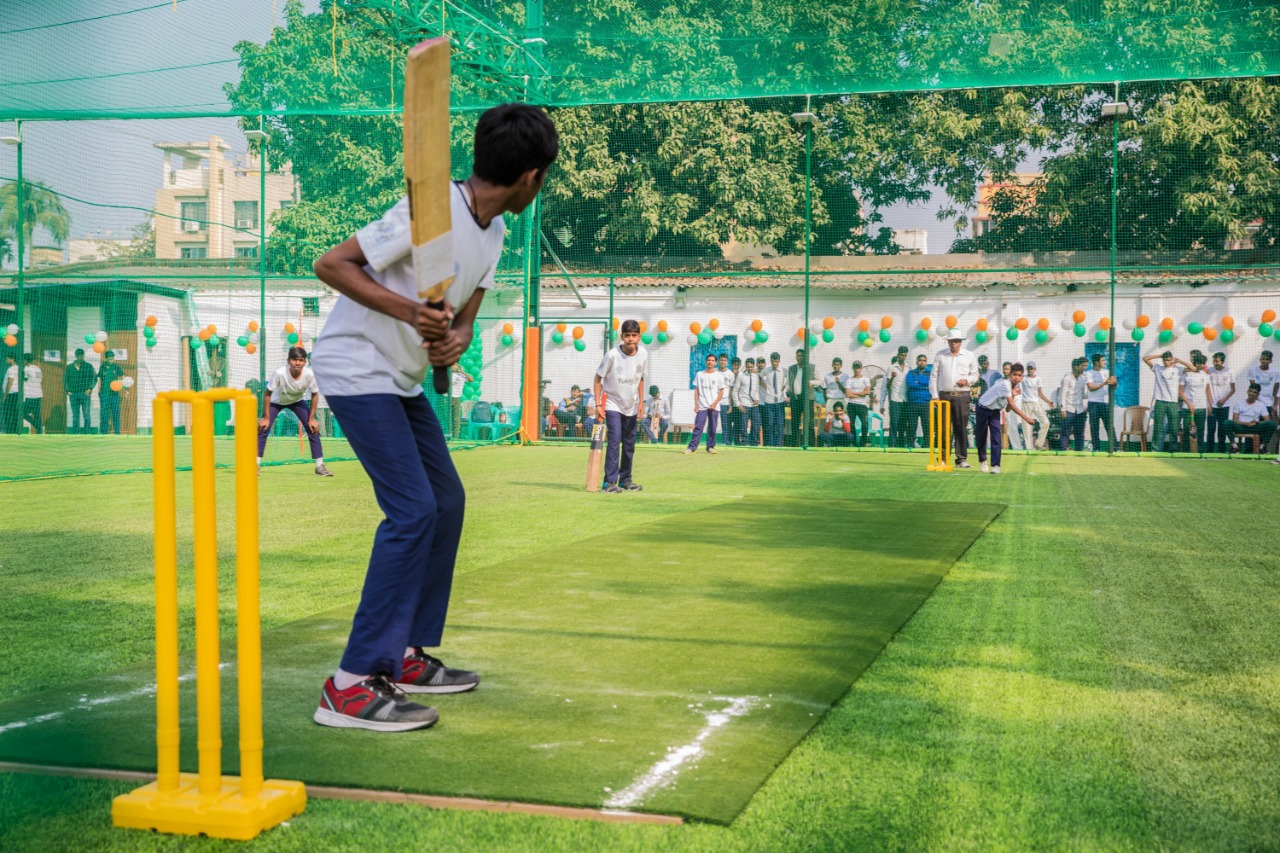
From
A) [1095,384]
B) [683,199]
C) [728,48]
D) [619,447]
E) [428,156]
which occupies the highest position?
[728,48]

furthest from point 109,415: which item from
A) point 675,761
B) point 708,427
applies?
point 675,761

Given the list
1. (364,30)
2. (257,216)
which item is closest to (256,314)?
(257,216)

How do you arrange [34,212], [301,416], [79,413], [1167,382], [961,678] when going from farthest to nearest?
[1167,382]
[79,413]
[301,416]
[34,212]
[961,678]

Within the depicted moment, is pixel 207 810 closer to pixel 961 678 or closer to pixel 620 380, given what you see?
pixel 961 678

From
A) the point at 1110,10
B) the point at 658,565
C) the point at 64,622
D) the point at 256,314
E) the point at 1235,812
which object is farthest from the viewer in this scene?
the point at 256,314

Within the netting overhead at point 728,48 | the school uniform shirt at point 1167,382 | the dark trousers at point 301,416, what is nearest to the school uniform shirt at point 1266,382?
the school uniform shirt at point 1167,382

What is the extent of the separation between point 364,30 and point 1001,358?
14612 mm

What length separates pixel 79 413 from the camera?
20.0 metres

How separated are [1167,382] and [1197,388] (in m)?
0.54

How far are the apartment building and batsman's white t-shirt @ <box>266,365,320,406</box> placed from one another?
270 cm

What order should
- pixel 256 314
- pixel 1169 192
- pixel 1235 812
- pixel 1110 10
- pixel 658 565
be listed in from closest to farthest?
pixel 1235 812
pixel 658 565
pixel 1110 10
pixel 256 314
pixel 1169 192

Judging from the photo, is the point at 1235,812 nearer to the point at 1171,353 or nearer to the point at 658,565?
the point at 658,565

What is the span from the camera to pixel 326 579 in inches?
288

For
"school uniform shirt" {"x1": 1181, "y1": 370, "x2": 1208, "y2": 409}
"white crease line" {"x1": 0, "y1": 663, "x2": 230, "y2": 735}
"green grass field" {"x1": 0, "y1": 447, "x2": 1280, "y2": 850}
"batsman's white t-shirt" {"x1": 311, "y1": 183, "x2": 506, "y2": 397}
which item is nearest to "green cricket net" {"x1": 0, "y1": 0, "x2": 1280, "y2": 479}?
"school uniform shirt" {"x1": 1181, "y1": 370, "x2": 1208, "y2": 409}
